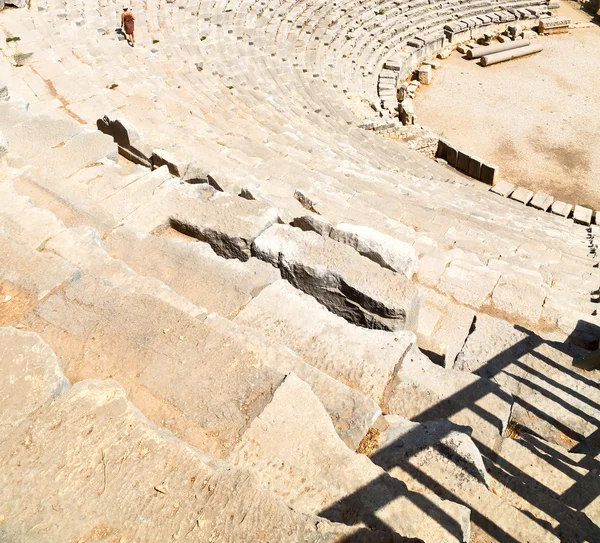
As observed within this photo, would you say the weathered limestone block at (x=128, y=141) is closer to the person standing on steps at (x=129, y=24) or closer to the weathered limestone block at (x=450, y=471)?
the weathered limestone block at (x=450, y=471)

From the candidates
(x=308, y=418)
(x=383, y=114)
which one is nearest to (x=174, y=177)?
(x=308, y=418)

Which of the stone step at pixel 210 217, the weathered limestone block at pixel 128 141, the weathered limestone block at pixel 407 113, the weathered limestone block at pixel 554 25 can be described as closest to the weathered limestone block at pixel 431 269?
the stone step at pixel 210 217

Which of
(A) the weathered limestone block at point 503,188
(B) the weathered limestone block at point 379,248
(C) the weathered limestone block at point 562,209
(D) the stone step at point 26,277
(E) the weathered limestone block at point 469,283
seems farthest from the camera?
(A) the weathered limestone block at point 503,188

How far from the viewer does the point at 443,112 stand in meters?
16.9

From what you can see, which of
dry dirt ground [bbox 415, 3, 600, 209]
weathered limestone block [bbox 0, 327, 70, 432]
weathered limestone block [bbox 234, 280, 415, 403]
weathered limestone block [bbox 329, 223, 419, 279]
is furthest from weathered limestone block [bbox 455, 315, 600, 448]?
dry dirt ground [bbox 415, 3, 600, 209]

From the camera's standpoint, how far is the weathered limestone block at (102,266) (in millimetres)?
4129

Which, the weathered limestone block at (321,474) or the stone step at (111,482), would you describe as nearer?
the stone step at (111,482)

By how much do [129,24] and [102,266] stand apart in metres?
10.6

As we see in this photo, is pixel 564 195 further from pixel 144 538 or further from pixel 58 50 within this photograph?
pixel 144 538

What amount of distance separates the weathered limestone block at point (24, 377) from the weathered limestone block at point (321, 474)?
1.12m

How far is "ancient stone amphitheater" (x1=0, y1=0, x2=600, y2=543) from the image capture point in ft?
8.73

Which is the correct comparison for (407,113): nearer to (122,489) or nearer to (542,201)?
(542,201)

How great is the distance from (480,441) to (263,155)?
663 centimetres

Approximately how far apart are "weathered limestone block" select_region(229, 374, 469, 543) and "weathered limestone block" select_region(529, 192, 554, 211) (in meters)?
10.9
